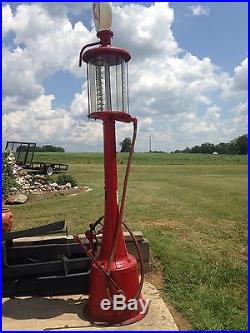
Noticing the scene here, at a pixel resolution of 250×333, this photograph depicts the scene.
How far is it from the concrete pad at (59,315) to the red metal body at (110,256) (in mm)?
113

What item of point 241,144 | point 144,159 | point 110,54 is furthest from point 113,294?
point 241,144

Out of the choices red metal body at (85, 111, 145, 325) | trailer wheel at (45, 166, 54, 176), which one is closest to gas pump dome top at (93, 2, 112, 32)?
red metal body at (85, 111, 145, 325)

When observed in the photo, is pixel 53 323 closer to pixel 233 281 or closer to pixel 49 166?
pixel 233 281

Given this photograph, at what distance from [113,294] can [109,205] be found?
0.84 m

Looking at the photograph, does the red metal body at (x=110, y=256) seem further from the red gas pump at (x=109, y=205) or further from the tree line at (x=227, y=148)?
the tree line at (x=227, y=148)

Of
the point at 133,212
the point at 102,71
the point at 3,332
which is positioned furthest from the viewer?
the point at 133,212

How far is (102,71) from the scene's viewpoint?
402 cm

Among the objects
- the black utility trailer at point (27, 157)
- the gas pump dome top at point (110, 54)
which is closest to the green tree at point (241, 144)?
the black utility trailer at point (27, 157)

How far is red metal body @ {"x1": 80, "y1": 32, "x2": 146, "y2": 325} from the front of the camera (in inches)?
152

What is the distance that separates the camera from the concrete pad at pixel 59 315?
3785 mm

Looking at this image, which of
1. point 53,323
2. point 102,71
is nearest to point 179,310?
point 53,323

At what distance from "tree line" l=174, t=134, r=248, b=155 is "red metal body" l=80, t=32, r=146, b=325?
9115 centimetres

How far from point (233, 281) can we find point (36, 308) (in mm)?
2398

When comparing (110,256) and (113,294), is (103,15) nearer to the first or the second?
(110,256)
